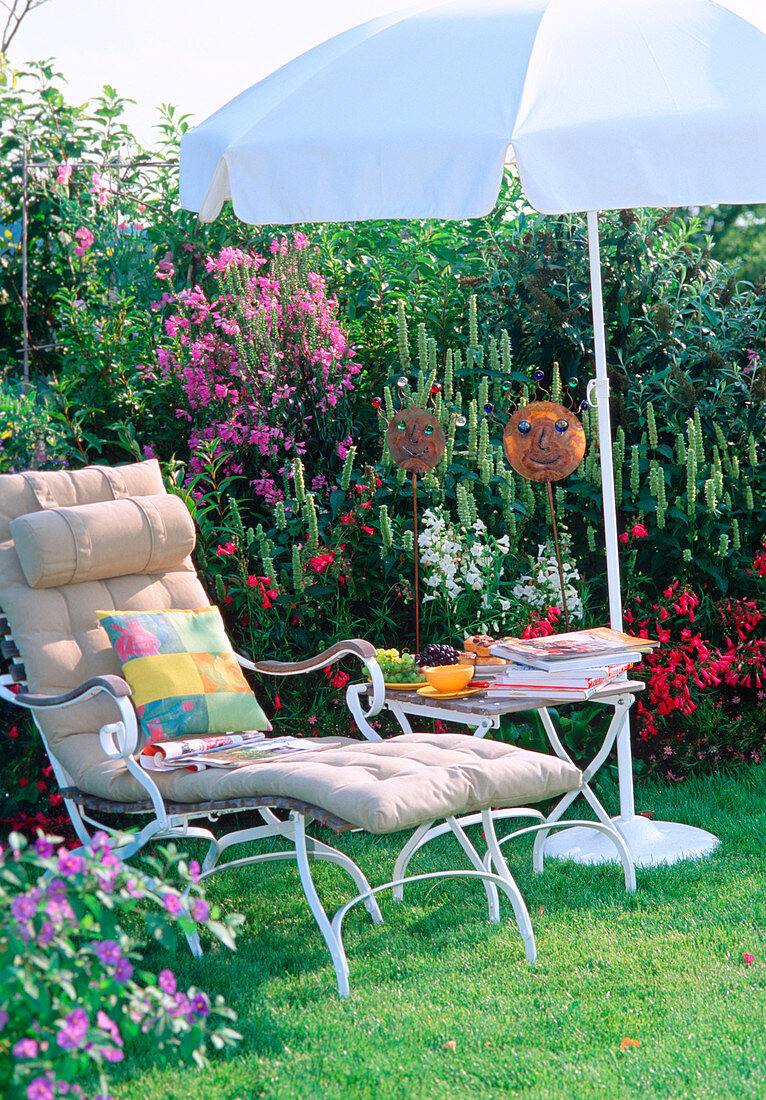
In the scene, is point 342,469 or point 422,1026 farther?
point 342,469

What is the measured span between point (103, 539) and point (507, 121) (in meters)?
1.71

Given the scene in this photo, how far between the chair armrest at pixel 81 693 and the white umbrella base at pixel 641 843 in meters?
1.57

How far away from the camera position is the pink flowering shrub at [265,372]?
15.9 feet

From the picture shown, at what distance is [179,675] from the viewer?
3580 mm

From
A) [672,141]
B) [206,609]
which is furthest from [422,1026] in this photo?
[672,141]

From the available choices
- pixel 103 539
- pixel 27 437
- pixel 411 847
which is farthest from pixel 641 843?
pixel 27 437

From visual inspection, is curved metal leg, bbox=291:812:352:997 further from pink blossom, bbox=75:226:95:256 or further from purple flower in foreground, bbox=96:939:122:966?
pink blossom, bbox=75:226:95:256

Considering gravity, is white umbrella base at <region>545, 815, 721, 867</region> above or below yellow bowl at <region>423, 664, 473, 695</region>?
below

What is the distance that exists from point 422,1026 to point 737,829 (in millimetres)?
1708

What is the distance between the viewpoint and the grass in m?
2.52

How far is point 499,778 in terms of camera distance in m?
3.07

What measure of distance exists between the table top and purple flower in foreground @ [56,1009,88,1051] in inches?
72.7

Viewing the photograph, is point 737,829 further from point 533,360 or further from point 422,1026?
point 533,360

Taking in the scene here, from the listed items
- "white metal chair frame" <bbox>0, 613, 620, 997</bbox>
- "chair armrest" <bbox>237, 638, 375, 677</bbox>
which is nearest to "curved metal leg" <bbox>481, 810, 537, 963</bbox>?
"white metal chair frame" <bbox>0, 613, 620, 997</bbox>
